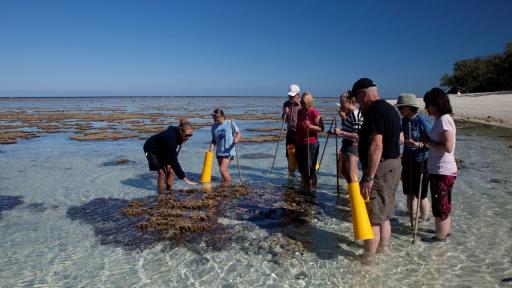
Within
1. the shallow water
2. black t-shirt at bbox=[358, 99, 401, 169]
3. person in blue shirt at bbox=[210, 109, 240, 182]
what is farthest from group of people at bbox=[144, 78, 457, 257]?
the shallow water

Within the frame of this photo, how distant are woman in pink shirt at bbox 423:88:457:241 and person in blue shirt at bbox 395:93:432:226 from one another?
34 centimetres

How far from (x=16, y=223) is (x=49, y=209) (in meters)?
1.00

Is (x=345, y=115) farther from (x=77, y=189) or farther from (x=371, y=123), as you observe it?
(x=77, y=189)

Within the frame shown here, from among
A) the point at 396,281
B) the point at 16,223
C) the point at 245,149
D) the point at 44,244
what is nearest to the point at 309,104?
the point at 396,281

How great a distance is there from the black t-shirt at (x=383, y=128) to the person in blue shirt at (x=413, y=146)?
1.38 meters

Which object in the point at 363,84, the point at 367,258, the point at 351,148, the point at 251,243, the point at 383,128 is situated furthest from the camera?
the point at 351,148

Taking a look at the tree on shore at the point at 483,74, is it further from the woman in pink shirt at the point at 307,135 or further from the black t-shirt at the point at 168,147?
the black t-shirt at the point at 168,147

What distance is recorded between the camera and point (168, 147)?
8.51m

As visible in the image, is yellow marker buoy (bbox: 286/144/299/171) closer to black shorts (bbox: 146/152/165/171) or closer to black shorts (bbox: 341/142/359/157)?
black shorts (bbox: 341/142/359/157)

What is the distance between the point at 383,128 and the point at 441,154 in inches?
58.1

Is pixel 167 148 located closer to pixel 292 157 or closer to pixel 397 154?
pixel 292 157

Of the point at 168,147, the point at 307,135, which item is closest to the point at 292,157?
the point at 307,135

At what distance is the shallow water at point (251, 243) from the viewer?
A: 17.1ft

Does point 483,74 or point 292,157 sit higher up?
point 483,74
